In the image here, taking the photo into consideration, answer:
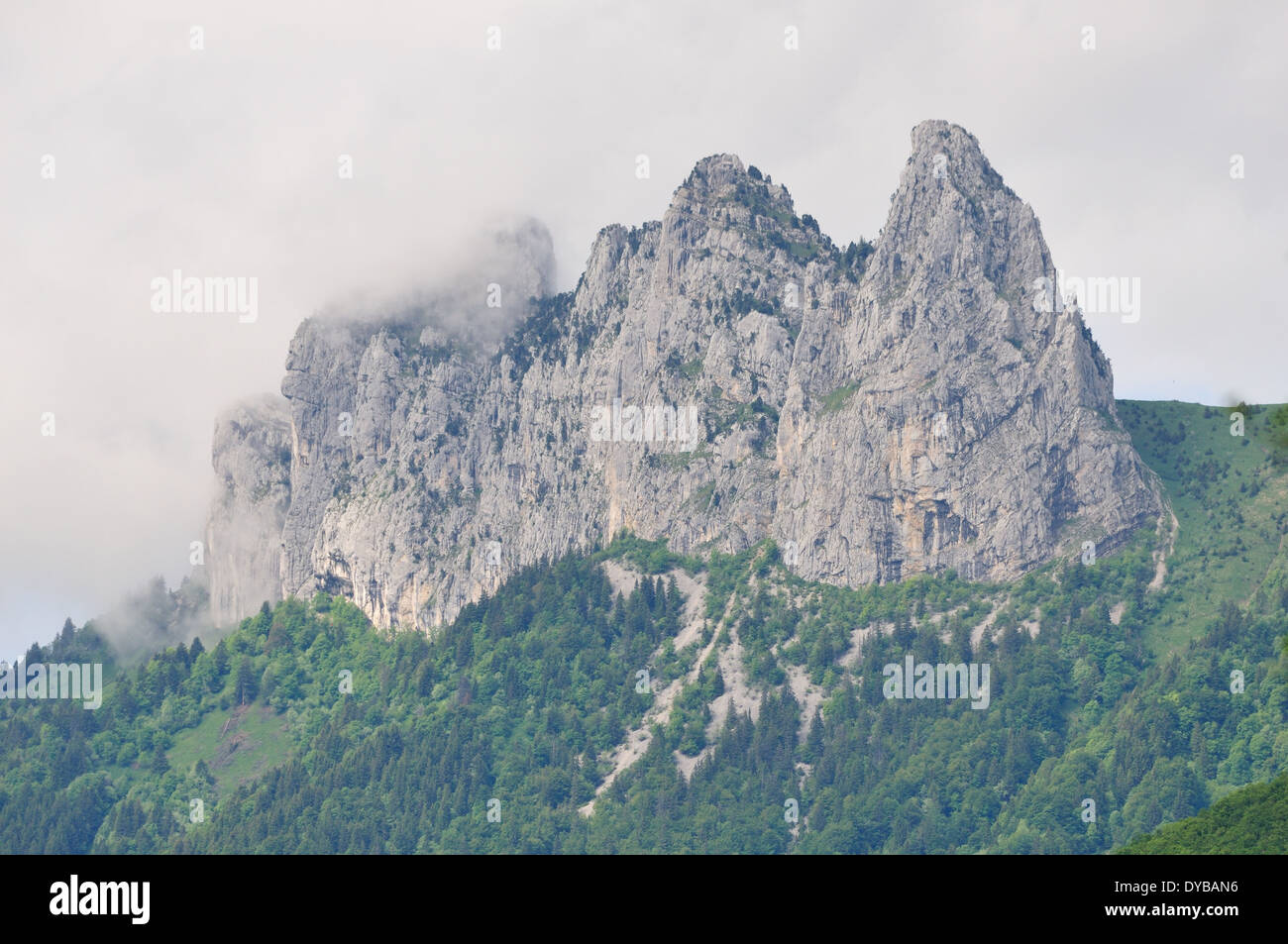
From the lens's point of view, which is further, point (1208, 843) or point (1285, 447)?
point (1208, 843)

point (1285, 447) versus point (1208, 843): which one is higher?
point (1285, 447)
